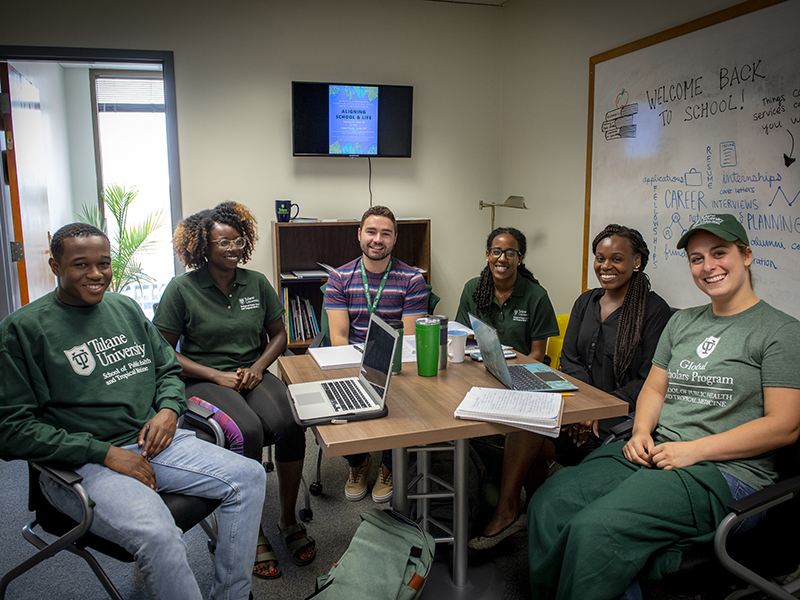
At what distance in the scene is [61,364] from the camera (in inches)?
67.0

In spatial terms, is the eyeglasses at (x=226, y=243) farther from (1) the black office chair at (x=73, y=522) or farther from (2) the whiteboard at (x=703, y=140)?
(2) the whiteboard at (x=703, y=140)

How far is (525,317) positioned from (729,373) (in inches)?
44.9

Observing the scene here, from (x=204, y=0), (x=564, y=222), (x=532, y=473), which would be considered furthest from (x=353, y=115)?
(x=532, y=473)

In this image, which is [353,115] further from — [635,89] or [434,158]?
[635,89]

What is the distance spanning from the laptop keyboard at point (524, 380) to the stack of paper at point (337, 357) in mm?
590

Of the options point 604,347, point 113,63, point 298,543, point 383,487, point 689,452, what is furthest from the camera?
point 113,63

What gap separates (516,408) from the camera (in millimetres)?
1672

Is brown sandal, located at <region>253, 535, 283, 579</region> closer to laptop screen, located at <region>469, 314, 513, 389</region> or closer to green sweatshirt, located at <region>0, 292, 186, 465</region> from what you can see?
green sweatshirt, located at <region>0, 292, 186, 465</region>

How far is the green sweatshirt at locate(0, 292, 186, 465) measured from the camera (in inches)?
62.3

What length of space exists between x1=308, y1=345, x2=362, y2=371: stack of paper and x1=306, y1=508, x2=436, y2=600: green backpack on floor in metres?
0.57

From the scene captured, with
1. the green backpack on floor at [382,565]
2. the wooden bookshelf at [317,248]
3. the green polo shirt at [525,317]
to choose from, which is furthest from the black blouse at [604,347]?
the wooden bookshelf at [317,248]

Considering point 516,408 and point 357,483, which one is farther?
point 357,483

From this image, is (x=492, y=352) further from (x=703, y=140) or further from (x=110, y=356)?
(x=703, y=140)

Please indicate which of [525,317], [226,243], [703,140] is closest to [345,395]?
[226,243]
